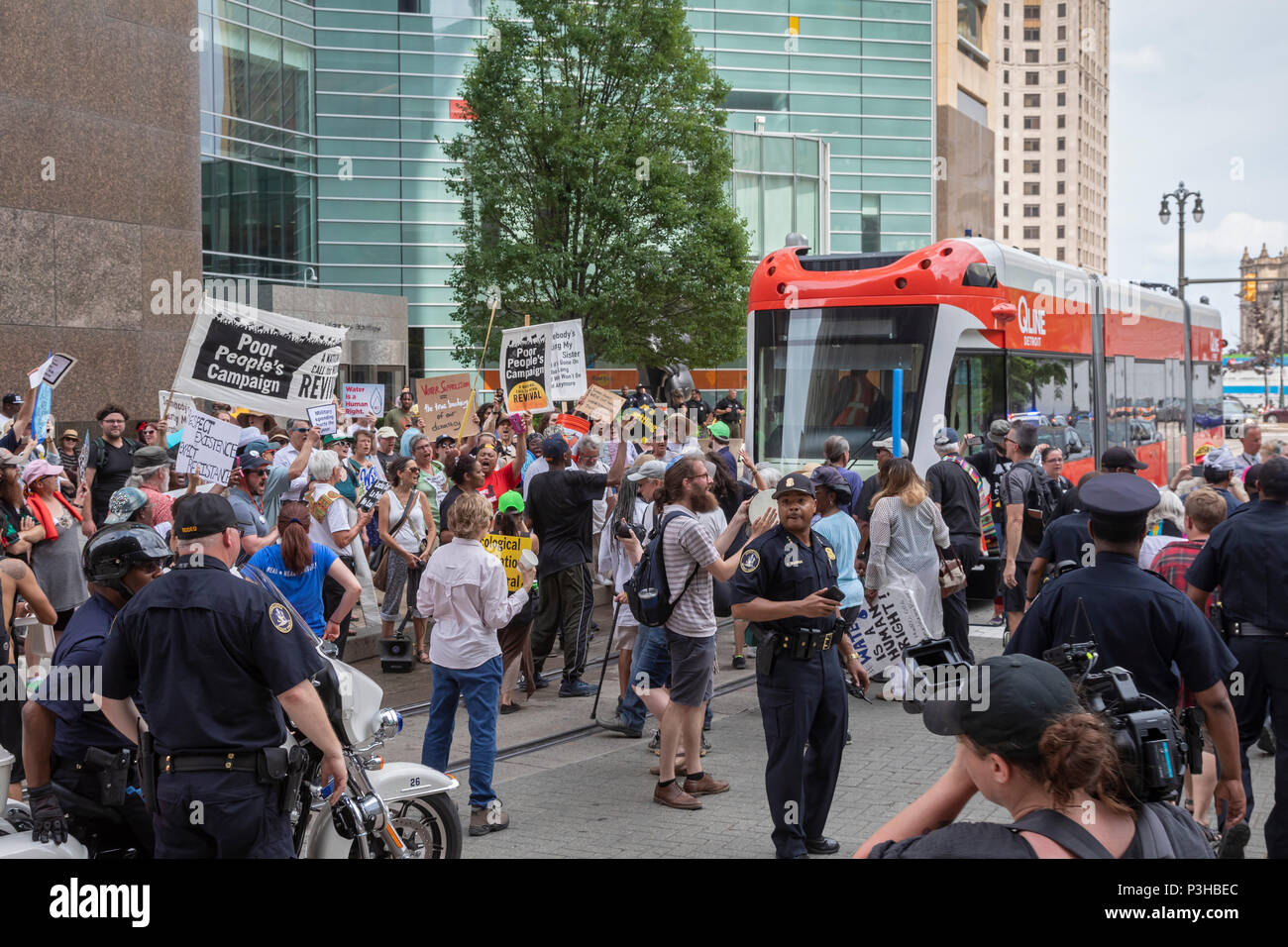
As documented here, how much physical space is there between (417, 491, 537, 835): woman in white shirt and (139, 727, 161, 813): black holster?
2.65m

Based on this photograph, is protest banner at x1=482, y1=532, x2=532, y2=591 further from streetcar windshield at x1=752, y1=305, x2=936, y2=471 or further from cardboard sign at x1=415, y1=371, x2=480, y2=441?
cardboard sign at x1=415, y1=371, x2=480, y2=441

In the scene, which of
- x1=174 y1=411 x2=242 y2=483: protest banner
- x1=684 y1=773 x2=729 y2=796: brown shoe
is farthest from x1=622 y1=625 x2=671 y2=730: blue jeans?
x1=174 y1=411 x2=242 y2=483: protest banner

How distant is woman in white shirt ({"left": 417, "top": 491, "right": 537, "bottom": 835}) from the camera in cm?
679

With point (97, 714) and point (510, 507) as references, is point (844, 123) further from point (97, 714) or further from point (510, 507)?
point (97, 714)

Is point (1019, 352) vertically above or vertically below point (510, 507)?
above

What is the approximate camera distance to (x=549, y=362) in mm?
15883

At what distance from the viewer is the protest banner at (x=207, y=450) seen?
9.28m

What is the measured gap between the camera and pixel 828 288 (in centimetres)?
1327

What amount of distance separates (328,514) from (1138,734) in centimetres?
809

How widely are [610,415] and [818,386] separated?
11.5ft

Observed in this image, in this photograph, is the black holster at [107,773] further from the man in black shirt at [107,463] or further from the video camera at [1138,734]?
the man in black shirt at [107,463]
